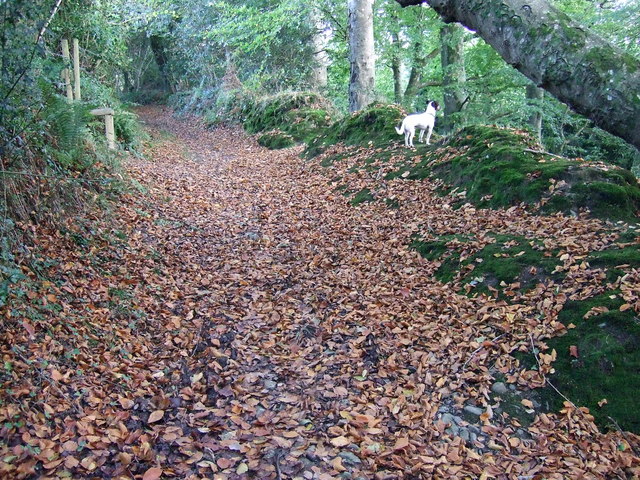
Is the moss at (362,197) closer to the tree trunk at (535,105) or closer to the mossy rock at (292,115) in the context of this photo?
the mossy rock at (292,115)

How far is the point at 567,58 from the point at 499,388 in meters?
2.51

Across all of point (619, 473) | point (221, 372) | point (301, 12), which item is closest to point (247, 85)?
point (301, 12)

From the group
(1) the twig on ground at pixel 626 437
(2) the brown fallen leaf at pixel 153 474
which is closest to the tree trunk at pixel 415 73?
(1) the twig on ground at pixel 626 437

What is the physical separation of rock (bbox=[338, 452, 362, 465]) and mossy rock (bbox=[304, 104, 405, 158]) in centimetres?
808

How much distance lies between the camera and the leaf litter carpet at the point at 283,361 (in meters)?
3.18

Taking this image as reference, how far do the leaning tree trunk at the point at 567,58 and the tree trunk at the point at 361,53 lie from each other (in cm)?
931

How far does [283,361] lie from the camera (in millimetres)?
4410

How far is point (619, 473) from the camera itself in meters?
3.09

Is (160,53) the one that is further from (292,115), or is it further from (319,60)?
(292,115)

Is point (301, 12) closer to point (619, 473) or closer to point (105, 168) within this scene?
point (105, 168)

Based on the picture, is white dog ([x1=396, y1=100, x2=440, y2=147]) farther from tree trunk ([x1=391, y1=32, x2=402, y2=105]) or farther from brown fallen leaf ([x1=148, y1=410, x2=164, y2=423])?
brown fallen leaf ([x1=148, y1=410, x2=164, y2=423])

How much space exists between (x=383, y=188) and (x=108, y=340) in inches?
216

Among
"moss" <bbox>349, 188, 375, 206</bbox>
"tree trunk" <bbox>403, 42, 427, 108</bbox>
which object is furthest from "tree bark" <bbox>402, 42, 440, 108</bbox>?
"moss" <bbox>349, 188, 375, 206</bbox>

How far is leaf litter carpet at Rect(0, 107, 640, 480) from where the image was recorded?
318 centimetres
